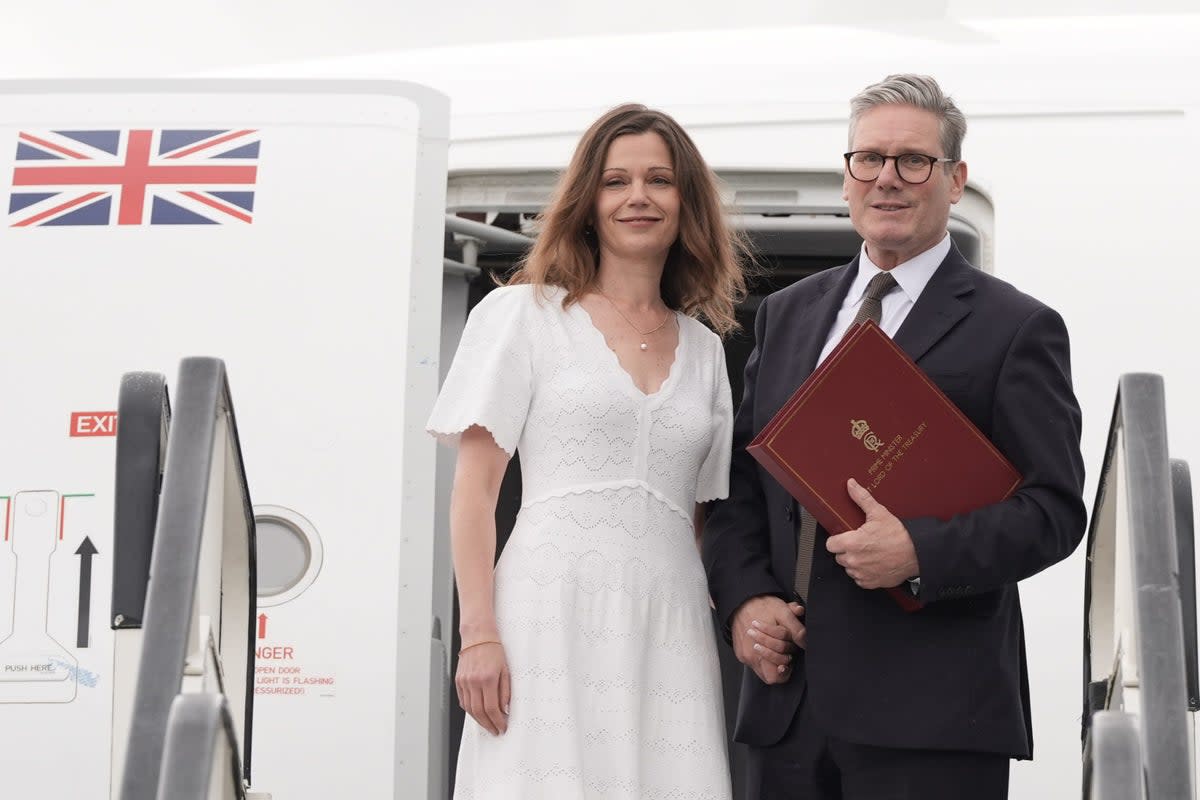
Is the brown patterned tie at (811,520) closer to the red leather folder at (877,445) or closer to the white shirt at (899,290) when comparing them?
the white shirt at (899,290)

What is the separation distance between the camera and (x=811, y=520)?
2.83 meters

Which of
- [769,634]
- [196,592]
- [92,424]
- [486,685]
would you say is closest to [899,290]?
[769,634]

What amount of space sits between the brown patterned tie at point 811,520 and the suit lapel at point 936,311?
69 millimetres

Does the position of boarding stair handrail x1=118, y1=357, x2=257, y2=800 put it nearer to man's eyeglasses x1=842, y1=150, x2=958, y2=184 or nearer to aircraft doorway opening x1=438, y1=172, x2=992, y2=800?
aircraft doorway opening x1=438, y1=172, x2=992, y2=800

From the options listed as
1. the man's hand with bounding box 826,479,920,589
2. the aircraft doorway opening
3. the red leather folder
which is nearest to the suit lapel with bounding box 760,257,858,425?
the red leather folder

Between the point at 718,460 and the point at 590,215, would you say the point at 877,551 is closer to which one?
the point at 718,460

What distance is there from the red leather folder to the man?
44mm

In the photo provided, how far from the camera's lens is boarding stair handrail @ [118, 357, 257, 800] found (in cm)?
213

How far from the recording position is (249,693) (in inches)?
117

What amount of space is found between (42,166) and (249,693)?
175 centimetres

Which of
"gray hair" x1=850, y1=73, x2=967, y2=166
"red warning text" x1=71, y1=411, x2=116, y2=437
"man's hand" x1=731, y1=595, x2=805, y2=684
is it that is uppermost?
"gray hair" x1=850, y1=73, x2=967, y2=166

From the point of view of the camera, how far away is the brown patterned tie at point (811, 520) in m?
2.82

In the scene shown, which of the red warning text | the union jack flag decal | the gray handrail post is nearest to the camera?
the gray handrail post

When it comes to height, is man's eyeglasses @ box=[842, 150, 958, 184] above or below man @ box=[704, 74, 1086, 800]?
above
